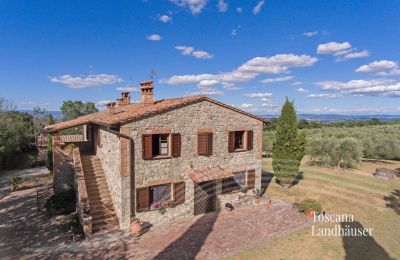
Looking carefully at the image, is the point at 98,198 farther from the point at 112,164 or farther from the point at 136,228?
the point at 136,228

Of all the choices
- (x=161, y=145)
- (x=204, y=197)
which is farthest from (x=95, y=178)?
(x=204, y=197)

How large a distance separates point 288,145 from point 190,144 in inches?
396

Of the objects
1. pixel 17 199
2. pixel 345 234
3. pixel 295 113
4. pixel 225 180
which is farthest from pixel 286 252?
pixel 17 199

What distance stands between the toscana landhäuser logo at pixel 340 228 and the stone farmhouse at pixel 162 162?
16.7 feet

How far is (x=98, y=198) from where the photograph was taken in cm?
1500

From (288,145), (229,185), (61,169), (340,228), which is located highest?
(288,145)

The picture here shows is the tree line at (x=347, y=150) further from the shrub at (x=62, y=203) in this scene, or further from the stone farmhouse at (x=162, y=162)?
the shrub at (x=62, y=203)

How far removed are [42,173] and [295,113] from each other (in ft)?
90.8

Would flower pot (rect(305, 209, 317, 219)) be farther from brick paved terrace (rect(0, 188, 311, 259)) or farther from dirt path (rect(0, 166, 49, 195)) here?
dirt path (rect(0, 166, 49, 195))

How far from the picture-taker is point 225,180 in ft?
56.1

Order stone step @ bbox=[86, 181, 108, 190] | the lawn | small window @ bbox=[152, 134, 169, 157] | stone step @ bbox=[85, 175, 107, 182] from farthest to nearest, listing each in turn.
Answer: stone step @ bbox=[85, 175, 107, 182] < stone step @ bbox=[86, 181, 108, 190] < small window @ bbox=[152, 134, 169, 157] < the lawn

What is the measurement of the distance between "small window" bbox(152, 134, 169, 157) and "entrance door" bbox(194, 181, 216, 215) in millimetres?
3014

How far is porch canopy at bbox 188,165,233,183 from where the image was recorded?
48.6 feet

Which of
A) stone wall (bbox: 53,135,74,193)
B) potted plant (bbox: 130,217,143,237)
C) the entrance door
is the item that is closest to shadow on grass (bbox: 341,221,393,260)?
the entrance door
